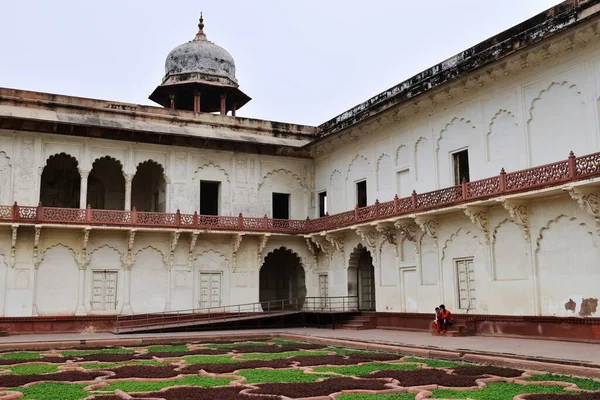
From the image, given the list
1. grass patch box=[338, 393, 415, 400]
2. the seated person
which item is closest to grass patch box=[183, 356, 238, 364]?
grass patch box=[338, 393, 415, 400]

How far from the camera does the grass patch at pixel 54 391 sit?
22.1ft

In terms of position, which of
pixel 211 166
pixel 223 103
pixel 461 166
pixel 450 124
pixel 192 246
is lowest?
pixel 192 246

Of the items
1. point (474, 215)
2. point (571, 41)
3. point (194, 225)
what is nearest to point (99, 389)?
point (474, 215)

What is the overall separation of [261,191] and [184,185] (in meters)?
2.91

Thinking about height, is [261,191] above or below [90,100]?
below

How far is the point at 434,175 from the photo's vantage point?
17578 millimetres

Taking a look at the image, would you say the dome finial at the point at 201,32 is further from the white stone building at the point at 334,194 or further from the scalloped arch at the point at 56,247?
the scalloped arch at the point at 56,247

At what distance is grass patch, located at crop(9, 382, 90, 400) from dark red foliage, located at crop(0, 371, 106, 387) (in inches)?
12.2

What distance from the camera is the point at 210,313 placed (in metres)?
20.9

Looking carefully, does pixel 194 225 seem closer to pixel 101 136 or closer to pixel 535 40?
pixel 101 136

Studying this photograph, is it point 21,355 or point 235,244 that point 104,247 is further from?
point 21,355

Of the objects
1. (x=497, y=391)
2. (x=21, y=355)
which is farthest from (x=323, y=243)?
(x=497, y=391)

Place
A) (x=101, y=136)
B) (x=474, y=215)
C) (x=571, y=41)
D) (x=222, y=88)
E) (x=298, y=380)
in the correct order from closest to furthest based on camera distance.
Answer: (x=298, y=380), (x=571, y=41), (x=474, y=215), (x=101, y=136), (x=222, y=88)

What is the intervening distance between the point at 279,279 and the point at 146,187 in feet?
21.5
